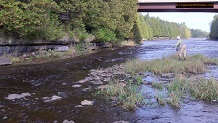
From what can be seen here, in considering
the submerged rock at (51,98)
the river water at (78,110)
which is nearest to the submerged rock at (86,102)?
the river water at (78,110)

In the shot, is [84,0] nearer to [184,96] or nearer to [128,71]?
[128,71]

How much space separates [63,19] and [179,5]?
3222cm

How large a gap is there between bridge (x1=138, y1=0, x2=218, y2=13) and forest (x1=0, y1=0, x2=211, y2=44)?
457cm

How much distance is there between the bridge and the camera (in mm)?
53956

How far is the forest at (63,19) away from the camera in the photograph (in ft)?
66.6

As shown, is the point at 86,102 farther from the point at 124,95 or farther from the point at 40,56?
the point at 40,56

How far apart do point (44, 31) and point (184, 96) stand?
1672 cm

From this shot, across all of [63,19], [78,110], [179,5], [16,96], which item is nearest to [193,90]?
[78,110]

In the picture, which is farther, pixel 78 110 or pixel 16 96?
pixel 16 96

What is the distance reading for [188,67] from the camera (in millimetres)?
17422

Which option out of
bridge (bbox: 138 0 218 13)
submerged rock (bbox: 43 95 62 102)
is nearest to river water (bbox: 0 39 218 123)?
submerged rock (bbox: 43 95 62 102)

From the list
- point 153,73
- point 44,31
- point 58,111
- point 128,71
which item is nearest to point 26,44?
point 44,31

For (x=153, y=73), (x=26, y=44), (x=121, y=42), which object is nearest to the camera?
(x=153, y=73)

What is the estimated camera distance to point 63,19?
107ft
